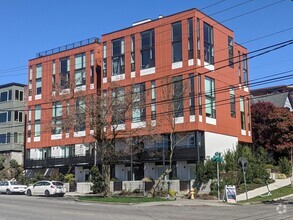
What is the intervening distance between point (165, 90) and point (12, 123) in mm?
34836

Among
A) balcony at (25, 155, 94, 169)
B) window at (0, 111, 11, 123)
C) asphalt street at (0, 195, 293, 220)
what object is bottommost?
asphalt street at (0, 195, 293, 220)

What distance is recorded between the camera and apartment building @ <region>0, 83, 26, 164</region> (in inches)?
2731

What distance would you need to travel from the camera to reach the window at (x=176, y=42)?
45.2 m

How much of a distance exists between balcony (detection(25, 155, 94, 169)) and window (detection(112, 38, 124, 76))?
1009 cm

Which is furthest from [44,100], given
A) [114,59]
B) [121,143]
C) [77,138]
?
[121,143]

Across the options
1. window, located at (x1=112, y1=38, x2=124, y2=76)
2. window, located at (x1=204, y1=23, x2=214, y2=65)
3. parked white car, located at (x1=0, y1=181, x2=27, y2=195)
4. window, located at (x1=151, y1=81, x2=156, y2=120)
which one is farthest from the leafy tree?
window, located at (x1=204, y1=23, x2=214, y2=65)

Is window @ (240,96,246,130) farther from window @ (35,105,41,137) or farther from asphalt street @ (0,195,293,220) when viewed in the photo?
window @ (35,105,41,137)

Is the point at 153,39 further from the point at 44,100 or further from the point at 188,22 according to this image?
the point at 44,100

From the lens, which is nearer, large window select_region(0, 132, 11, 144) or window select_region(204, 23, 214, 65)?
window select_region(204, 23, 214, 65)

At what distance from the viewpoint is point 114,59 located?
5028cm

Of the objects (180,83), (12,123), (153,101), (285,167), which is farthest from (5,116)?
(285,167)

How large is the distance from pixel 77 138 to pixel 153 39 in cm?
1531

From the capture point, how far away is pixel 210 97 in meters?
45.7

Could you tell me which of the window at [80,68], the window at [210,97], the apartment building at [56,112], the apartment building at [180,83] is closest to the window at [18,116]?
the apartment building at [56,112]
